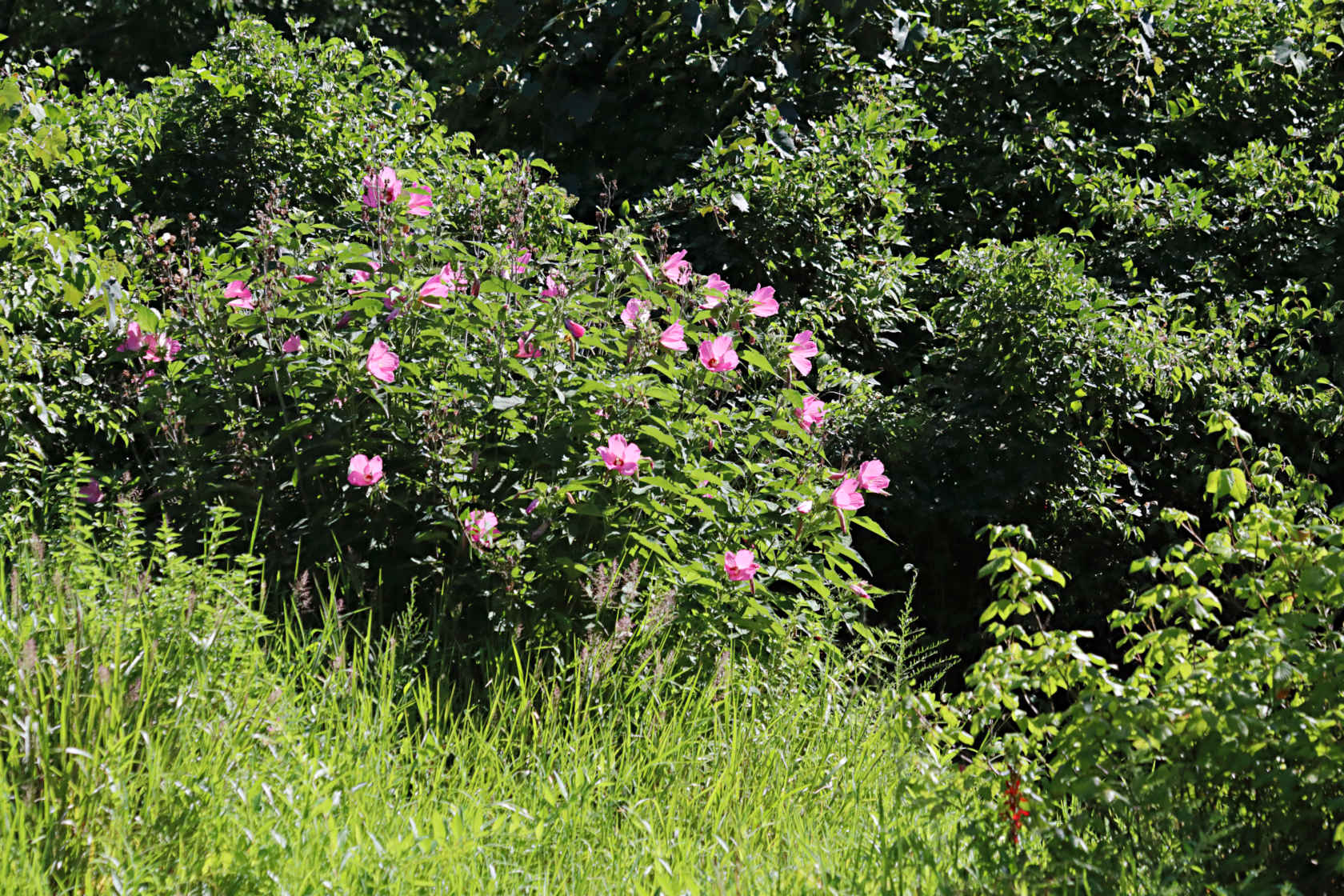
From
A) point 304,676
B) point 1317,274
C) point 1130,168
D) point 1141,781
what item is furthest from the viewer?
point 1130,168

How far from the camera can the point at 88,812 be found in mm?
2102

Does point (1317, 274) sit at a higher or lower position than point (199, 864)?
higher

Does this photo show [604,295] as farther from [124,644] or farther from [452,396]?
[124,644]

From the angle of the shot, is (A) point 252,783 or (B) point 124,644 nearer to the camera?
(A) point 252,783

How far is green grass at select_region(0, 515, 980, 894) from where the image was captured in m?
2.08

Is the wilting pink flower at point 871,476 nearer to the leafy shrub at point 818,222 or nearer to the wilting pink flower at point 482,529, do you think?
the wilting pink flower at point 482,529

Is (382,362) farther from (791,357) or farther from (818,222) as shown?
(818,222)

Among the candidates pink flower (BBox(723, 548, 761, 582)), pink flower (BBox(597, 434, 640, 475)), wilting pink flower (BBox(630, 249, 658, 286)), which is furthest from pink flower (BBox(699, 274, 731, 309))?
pink flower (BBox(723, 548, 761, 582))

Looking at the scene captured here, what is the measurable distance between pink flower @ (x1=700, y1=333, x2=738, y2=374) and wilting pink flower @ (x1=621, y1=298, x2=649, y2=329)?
194mm

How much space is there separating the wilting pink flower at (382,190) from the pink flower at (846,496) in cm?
149

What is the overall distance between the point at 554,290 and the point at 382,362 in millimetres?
571

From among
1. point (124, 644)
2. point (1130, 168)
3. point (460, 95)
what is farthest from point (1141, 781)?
point (460, 95)

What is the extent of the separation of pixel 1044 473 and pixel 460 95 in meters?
3.49

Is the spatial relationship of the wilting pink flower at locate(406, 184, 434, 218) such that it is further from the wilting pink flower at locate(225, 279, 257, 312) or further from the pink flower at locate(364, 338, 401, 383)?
the pink flower at locate(364, 338, 401, 383)
